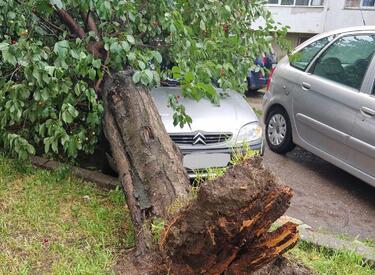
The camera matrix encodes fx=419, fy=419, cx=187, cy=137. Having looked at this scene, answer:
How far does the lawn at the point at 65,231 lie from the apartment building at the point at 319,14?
15312mm

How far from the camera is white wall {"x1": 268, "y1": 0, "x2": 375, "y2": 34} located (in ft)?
57.3

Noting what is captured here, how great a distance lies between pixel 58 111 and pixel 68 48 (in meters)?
0.58

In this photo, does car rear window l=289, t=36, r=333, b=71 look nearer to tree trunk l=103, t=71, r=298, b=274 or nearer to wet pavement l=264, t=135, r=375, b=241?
wet pavement l=264, t=135, r=375, b=241

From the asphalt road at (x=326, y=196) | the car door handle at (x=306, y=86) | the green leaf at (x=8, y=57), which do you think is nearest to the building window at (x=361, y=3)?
the asphalt road at (x=326, y=196)

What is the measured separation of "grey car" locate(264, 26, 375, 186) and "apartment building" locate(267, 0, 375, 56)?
12770 millimetres

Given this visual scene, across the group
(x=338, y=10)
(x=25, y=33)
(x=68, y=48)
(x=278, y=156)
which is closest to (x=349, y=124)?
(x=278, y=156)

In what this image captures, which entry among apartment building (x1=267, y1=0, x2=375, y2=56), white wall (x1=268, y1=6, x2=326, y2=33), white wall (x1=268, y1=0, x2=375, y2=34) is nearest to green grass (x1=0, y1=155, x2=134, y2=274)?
apartment building (x1=267, y1=0, x2=375, y2=56)

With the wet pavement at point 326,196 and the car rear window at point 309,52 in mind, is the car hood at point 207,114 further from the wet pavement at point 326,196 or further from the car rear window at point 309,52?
the car rear window at point 309,52

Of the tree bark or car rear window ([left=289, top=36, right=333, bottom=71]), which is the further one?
car rear window ([left=289, top=36, right=333, bottom=71])

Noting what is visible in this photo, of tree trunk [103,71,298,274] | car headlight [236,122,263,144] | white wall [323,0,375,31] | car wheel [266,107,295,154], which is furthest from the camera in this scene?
white wall [323,0,375,31]

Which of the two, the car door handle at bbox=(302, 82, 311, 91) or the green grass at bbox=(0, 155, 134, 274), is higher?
the car door handle at bbox=(302, 82, 311, 91)

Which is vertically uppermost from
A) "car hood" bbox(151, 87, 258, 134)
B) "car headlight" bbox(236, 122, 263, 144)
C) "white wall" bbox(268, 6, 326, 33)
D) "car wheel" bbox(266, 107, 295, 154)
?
"car hood" bbox(151, 87, 258, 134)

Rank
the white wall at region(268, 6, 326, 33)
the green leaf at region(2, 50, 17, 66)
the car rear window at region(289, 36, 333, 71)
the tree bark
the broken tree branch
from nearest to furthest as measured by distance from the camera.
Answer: the tree bark, the green leaf at region(2, 50, 17, 66), the broken tree branch, the car rear window at region(289, 36, 333, 71), the white wall at region(268, 6, 326, 33)

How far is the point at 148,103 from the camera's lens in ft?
10.3
